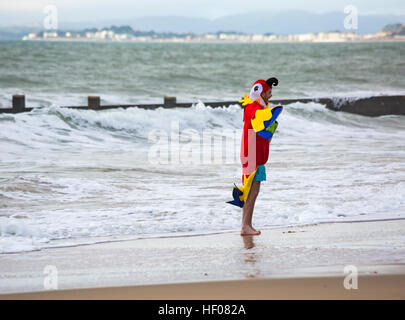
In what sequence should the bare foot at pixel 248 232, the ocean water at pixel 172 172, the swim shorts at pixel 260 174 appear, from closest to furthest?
1. the swim shorts at pixel 260 174
2. the bare foot at pixel 248 232
3. the ocean water at pixel 172 172

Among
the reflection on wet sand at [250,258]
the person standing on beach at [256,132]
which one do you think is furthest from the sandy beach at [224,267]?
the person standing on beach at [256,132]

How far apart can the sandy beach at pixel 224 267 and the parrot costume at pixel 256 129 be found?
0.68 metres

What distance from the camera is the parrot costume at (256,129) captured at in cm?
549

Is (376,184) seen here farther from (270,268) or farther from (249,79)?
(249,79)

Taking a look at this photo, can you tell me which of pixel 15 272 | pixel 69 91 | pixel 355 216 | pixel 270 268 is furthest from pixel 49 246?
pixel 69 91

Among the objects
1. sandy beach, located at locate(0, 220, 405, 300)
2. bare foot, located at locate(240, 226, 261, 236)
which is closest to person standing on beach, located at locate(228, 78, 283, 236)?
bare foot, located at locate(240, 226, 261, 236)

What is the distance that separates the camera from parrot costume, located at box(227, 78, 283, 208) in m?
5.49

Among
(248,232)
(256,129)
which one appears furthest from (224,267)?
(256,129)

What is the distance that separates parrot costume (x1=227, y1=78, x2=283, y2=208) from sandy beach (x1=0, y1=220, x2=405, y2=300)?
679mm

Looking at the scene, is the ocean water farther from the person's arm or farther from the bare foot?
the person's arm

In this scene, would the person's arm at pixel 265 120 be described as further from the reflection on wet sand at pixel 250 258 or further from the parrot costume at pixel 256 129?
the reflection on wet sand at pixel 250 258

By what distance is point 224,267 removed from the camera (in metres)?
4.61

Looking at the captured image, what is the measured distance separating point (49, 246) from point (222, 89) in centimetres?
2623

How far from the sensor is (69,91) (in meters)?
27.7
